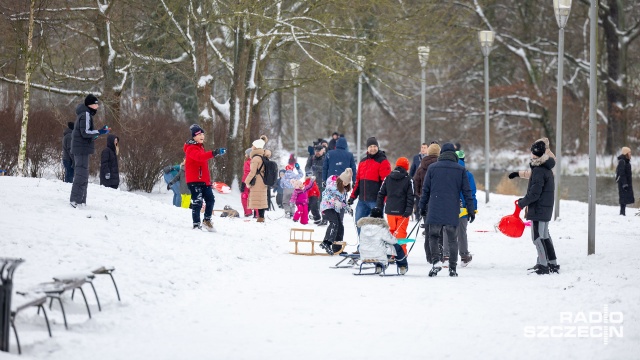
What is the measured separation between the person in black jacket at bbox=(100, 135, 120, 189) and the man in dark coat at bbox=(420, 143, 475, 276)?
346 inches

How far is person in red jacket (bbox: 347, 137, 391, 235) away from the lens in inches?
588

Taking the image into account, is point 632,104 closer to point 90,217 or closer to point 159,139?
point 159,139

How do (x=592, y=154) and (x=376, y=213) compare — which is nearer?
(x=376, y=213)

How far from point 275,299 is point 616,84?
39.0 meters

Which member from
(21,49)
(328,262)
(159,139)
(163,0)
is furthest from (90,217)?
(163,0)

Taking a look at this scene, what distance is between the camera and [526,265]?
14.3 m

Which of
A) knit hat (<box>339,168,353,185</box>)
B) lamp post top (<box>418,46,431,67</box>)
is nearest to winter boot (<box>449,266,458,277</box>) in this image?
knit hat (<box>339,168,353,185</box>)

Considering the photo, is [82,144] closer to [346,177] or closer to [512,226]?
[346,177]

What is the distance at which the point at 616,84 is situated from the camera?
46625 mm

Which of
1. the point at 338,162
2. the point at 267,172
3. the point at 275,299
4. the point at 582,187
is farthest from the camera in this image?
the point at 582,187

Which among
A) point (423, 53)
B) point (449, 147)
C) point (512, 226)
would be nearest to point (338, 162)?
point (512, 226)

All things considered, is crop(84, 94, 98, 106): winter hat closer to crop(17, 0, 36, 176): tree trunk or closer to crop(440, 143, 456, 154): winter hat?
crop(440, 143, 456, 154): winter hat

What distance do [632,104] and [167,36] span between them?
2623 centimetres

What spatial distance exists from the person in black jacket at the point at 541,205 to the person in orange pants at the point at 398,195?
1572 mm
